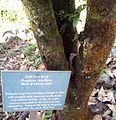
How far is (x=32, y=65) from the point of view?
3078mm

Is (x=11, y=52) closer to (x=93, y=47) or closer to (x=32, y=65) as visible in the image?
(x=32, y=65)

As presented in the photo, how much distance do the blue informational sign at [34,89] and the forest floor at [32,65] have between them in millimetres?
719

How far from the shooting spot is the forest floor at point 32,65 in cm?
246

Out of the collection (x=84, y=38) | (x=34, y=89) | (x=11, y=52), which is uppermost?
(x=84, y=38)

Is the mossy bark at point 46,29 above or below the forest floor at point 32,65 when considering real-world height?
above

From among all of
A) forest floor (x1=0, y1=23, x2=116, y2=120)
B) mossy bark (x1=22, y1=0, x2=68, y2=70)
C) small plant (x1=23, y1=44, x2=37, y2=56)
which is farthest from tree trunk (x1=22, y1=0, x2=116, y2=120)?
small plant (x1=23, y1=44, x2=37, y2=56)

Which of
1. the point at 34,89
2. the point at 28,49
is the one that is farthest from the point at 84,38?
the point at 28,49

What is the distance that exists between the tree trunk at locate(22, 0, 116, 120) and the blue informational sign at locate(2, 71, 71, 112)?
0.11 m

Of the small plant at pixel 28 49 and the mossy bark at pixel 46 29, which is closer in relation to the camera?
the mossy bark at pixel 46 29

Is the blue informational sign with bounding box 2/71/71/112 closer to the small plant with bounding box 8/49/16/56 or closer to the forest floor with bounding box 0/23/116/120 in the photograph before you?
the forest floor with bounding box 0/23/116/120

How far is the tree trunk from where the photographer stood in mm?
1555

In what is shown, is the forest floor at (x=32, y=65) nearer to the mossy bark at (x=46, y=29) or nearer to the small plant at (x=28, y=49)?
the small plant at (x=28, y=49)

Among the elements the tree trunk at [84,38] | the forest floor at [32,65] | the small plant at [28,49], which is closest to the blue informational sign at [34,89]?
the tree trunk at [84,38]

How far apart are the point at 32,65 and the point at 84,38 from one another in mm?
1499
